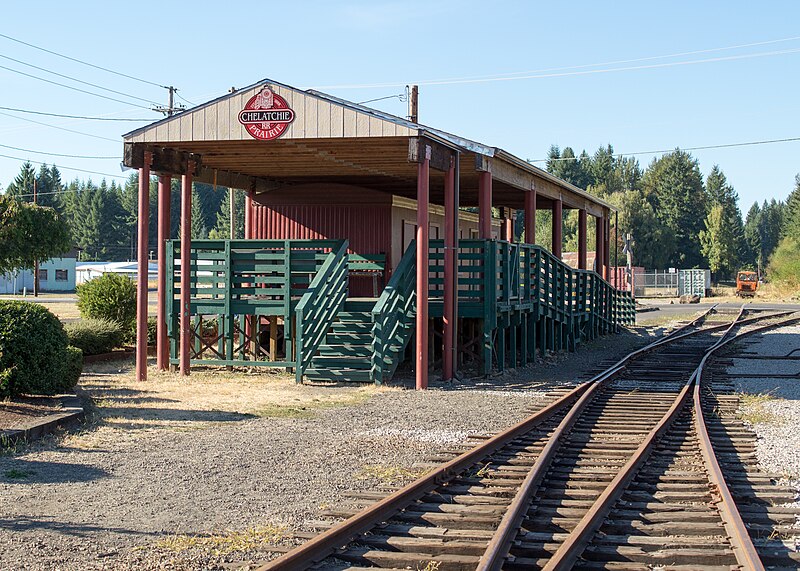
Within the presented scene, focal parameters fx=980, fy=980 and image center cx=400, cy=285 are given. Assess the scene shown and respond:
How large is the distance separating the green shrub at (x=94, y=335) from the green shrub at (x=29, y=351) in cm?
658

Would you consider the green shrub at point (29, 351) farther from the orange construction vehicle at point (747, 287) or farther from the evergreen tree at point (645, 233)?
the evergreen tree at point (645, 233)

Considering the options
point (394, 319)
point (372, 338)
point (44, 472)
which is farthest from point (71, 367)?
point (394, 319)

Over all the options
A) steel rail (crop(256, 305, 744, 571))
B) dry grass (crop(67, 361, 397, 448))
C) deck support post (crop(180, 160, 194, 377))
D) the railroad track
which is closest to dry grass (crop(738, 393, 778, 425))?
the railroad track

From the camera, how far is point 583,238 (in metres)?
30.0

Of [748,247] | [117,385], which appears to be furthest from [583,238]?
[748,247]

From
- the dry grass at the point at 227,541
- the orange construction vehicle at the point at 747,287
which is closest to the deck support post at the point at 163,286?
the dry grass at the point at 227,541

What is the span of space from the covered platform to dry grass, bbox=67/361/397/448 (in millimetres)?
498

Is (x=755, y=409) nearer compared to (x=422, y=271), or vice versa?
(x=755, y=409)

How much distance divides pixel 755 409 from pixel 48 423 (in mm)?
8821

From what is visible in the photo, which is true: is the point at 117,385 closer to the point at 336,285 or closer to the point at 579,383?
the point at 336,285

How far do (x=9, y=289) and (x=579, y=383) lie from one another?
64679 millimetres

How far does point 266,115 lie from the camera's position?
15.0 metres

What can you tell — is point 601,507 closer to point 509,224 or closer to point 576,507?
point 576,507

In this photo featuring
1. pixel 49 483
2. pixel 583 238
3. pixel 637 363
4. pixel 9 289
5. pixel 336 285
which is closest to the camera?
pixel 49 483
